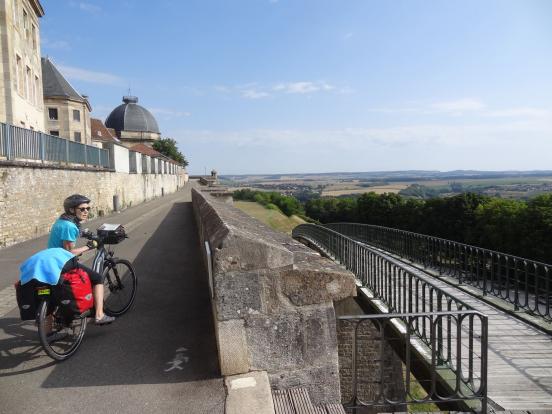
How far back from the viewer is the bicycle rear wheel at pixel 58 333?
378 centimetres

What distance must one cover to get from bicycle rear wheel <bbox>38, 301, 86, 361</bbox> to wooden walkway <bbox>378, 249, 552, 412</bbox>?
420 cm

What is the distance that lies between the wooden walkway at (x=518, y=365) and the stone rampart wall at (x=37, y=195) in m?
10.7

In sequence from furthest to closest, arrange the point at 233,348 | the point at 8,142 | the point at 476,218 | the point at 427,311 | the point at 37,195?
the point at 476,218 → the point at 37,195 → the point at 8,142 → the point at 427,311 → the point at 233,348

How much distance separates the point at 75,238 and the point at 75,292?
2.19 ft

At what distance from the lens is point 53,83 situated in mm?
44375

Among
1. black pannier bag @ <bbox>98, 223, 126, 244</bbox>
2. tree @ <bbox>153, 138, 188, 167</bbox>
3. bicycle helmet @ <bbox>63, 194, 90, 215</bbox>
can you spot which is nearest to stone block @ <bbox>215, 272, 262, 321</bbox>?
bicycle helmet @ <bbox>63, 194, 90, 215</bbox>

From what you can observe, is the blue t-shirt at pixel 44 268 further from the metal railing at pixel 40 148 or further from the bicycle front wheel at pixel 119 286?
the metal railing at pixel 40 148

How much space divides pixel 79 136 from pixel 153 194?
17861 millimetres

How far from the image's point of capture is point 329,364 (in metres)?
3.43

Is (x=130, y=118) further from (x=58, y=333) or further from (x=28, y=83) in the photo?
(x=58, y=333)

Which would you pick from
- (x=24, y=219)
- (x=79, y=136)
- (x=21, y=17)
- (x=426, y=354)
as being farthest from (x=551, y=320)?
(x=79, y=136)

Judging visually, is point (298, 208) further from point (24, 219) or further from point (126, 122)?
point (24, 219)

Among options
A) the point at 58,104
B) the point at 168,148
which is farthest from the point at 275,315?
the point at 168,148

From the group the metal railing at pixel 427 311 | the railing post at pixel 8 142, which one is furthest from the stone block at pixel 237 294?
the railing post at pixel 8 142
